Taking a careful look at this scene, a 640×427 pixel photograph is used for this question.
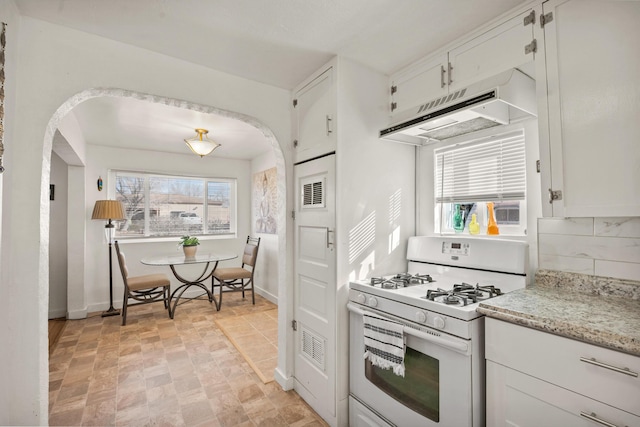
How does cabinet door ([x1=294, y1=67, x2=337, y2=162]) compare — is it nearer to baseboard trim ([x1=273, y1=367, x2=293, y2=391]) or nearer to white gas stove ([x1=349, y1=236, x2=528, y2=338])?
white gas stove ([x1=349, y1=236, x2=528, y2=338])

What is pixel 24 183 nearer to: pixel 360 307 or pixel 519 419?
pixel 360 307

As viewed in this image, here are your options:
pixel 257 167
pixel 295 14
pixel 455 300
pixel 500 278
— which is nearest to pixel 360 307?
pixel 455 300

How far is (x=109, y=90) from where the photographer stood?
177 cm

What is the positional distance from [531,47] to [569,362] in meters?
1.43

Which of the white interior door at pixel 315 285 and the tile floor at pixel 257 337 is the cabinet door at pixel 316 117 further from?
the tile floor at pixel 257 337

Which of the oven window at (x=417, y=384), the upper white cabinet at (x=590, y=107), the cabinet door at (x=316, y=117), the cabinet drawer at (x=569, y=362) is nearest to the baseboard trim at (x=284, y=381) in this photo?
the oven window at (x=417, y=384)

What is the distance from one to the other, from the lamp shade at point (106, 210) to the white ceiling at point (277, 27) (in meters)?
3.01

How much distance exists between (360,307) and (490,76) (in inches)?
59.6

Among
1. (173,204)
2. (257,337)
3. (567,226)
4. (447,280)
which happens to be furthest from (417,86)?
(173,204)

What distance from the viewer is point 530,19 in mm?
1488

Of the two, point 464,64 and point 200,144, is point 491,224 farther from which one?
point 200,144

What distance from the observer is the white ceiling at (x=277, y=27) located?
1.51 m

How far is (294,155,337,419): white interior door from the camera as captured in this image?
203 cm

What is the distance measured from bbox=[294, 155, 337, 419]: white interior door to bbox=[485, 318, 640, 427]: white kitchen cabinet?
0.98 m
